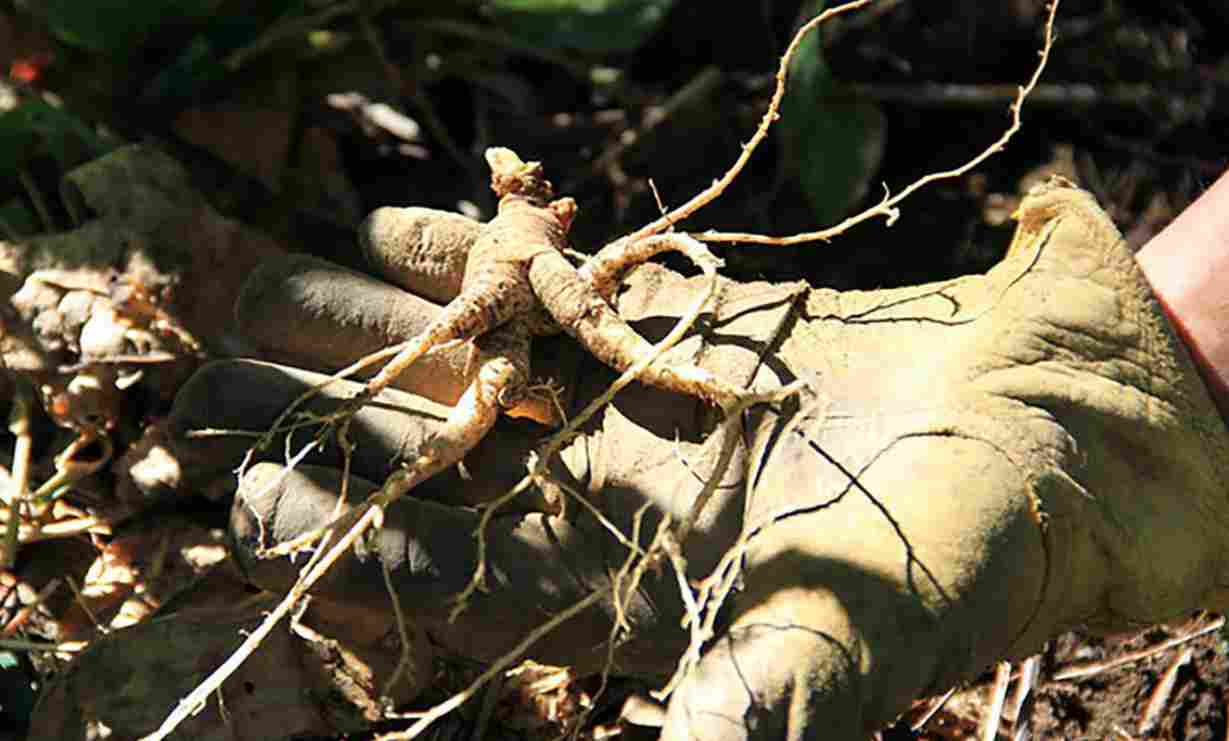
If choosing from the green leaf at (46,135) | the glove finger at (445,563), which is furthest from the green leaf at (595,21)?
the glove finger at (445,563)

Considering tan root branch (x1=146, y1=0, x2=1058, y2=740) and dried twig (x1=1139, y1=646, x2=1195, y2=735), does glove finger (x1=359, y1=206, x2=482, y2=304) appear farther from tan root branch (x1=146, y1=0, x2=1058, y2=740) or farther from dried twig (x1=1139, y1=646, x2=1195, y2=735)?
dried twig (x1=1139, y1=646, x2=1195, y2=735)

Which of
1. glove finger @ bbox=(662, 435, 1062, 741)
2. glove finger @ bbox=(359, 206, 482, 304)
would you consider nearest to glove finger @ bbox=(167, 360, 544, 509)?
glove finger @ bbox=(359, 206, 482, 304)

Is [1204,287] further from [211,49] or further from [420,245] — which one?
[211,49]

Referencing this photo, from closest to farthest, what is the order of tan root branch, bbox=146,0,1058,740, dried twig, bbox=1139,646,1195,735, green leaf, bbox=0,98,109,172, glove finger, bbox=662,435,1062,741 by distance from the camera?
glove finger, bbox=662,435,1062,741 < tan root branch, bbox=146,0,1058,740 < dried twig, bbox=1139,646,1195,735 < green leaf, bbox=0,98,109,172

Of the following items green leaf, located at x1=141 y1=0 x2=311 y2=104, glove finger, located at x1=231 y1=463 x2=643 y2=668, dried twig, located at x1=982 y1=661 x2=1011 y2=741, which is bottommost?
dried twig, located at x1=982 y1=661 x2=1011 y2=741

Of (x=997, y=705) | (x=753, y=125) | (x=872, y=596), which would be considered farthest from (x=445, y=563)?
(x=753, y=125)

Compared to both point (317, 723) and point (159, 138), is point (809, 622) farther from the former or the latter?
point (159, 138)
